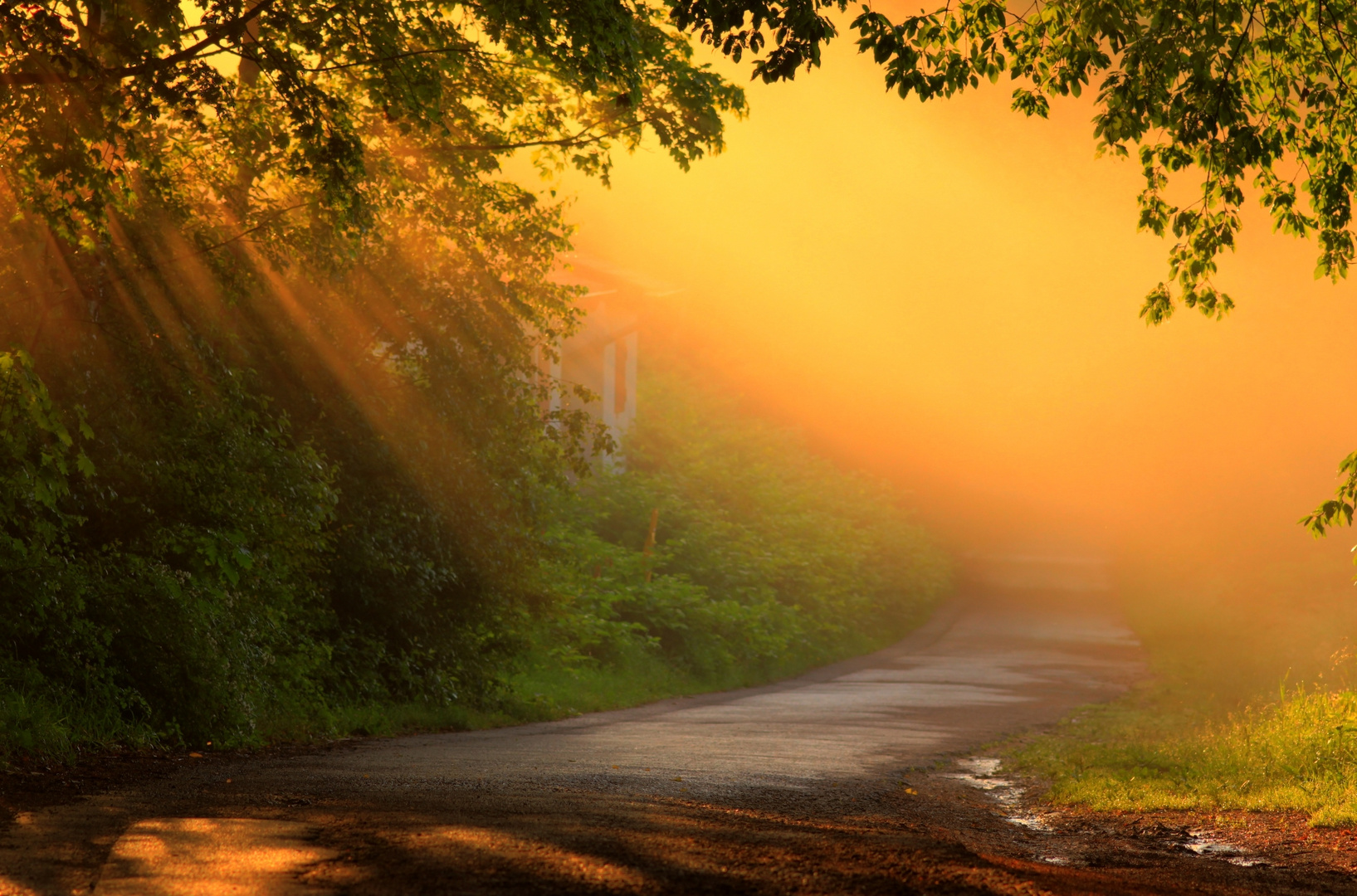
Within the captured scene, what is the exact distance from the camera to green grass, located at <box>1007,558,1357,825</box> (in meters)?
9.61

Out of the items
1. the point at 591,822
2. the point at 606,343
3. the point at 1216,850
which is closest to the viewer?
the point at 591,822

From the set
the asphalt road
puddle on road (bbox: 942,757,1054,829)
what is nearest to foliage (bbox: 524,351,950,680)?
the asphalt road

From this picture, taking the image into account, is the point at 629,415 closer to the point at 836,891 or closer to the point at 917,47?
the point at 917,47

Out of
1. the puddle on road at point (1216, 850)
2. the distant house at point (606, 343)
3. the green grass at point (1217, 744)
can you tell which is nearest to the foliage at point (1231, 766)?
the green grass at point (1217, 744)

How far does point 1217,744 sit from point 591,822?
8388 mm

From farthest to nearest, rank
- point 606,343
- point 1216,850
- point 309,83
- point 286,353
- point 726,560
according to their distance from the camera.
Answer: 1. point 606,343
2. point 726,560
3. point 286,353
4. point 309,83
5. point 1216,850

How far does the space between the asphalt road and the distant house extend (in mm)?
20281

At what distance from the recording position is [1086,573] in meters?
57.6

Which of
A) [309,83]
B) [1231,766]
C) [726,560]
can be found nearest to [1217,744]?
[1231,766]

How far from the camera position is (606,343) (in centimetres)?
3616

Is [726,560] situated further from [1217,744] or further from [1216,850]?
[1216,850]

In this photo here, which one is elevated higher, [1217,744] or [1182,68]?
[1182,68]

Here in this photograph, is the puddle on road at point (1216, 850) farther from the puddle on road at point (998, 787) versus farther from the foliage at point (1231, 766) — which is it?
the puddle on road at point (998, 787)

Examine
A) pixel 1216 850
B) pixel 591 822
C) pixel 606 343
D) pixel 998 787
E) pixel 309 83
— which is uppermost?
pixel 606 343
